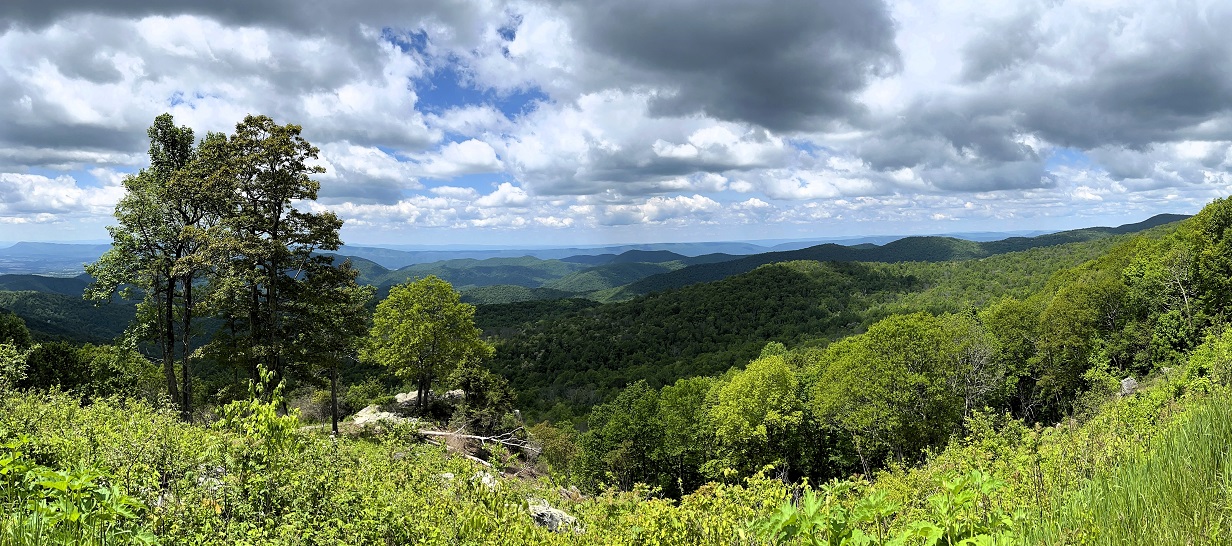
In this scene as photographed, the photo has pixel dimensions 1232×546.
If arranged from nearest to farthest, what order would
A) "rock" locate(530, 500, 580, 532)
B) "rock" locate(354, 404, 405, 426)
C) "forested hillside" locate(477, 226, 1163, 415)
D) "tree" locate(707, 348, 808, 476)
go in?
"rock" locate(530, 500, 580, 532) → "rock" locate(354, 404, 405, 426) → "tree" locate(707, 348, 808, 476) → "forested hillside" locate(477, 226, 1163, 415)

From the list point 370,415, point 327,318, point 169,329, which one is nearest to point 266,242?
point 327,318

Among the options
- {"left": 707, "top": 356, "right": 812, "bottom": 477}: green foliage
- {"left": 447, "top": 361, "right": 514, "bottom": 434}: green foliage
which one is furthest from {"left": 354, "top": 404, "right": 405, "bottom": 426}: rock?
{"left": 707, "top": 356, "right": 812, "bottom": 477}: green foliage

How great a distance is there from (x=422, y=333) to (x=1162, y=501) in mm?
26731

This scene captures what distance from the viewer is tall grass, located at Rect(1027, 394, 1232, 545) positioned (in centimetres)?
331

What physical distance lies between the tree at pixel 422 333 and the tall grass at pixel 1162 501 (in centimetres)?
2554

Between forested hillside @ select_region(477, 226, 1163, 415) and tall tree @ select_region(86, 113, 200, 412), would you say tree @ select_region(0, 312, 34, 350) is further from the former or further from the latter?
forested hillside @ select_region(477, 226, 1163, 415)

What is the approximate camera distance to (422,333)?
26609mm

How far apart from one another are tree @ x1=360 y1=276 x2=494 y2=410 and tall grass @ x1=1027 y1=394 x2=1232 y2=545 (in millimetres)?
25543

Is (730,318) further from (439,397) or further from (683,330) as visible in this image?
(439,397)

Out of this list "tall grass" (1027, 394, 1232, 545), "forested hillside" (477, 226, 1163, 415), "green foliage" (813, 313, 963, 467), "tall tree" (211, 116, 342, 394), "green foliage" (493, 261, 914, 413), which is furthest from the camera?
"forested hillside" (477, 226, 1163, 415)

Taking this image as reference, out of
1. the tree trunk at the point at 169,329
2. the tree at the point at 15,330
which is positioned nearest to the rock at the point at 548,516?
the tree trunk at the point at 169,329

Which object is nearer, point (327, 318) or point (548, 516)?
point (548, 516)

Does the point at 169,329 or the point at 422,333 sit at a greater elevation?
the point at 169,329

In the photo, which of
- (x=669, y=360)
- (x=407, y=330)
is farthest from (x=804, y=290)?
(x=407, y=330)
